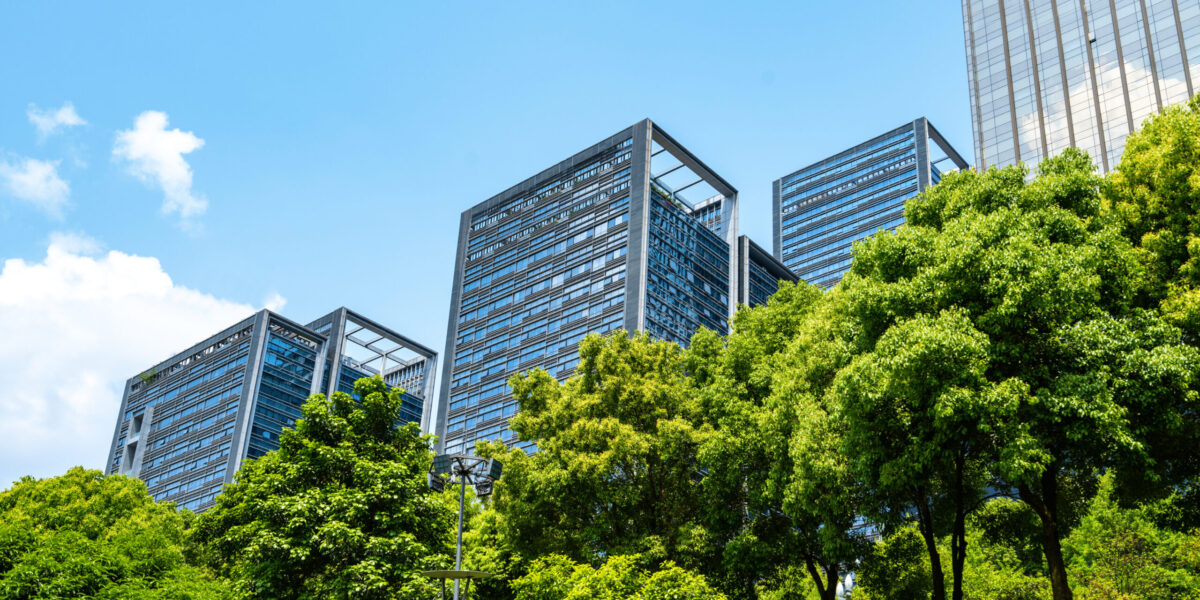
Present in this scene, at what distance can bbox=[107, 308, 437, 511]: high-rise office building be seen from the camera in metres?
125

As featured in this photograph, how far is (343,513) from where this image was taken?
25531 mm

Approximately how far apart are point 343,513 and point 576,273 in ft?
240

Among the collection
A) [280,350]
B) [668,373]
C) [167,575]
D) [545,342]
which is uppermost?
[280,350]

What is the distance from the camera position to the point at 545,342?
9669cm

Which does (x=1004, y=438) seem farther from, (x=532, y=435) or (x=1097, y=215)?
(x=532, y=435)

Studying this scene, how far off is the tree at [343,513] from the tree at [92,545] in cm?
279

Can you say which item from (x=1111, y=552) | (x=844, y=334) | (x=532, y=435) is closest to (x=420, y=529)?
(x=532, y=435)

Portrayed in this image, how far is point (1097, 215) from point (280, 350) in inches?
4915

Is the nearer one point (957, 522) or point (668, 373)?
point (957, 522)

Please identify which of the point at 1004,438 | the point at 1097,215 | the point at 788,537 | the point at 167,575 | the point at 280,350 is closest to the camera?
the point at 1004,438

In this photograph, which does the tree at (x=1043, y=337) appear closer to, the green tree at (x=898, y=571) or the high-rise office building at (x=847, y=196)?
the green tree at (x=898, y=571)

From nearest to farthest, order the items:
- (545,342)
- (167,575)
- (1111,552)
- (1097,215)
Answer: (1097,215) → (167,575) → (1111,552) → (545,342)

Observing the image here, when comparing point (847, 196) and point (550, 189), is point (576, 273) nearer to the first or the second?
point (550, 189)

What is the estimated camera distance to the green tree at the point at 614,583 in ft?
77.9
